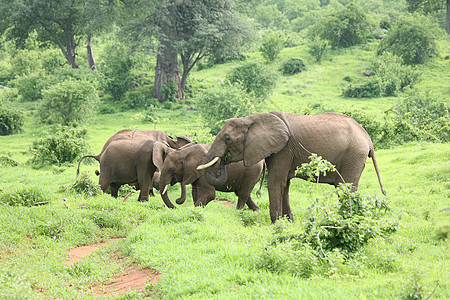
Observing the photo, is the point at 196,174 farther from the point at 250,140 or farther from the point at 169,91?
the point at 169,91

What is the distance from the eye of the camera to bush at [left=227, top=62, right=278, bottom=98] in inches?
1334

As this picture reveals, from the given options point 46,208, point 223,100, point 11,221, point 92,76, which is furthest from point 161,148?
point 92,76

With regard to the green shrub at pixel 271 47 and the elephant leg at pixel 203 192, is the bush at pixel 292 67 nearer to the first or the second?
the green shrub at pixel 271 47

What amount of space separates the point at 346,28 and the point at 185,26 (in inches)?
848

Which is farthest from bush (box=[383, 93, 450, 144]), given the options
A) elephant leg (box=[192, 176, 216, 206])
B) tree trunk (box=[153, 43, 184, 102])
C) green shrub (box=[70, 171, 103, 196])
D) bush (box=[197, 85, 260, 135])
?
tree trunk (box=[153, 43, 184, 102])

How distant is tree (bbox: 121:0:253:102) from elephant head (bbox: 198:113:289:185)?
2432 centimetres

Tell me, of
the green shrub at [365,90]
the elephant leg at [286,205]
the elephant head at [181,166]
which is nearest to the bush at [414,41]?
the green shrub at [365,90]

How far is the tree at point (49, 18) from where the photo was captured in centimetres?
3325

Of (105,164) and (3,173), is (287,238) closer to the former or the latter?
(105,164)

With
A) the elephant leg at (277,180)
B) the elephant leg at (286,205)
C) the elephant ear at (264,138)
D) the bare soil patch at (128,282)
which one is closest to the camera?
the bare soil patch at (128,282)

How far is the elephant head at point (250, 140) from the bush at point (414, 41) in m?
36.9

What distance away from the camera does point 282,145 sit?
890 centimetres

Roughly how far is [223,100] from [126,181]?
15188 mm

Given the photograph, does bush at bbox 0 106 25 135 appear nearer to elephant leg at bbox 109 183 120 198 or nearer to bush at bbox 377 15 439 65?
elephant leg at bbox 109 183 120 198
